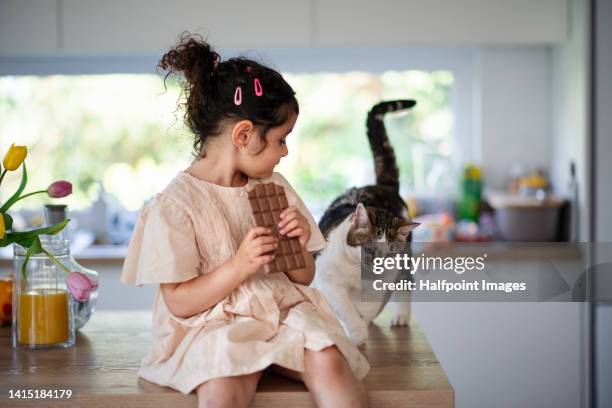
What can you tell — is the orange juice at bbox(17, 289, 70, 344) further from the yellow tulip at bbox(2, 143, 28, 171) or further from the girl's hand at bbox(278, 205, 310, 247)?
the girl's hand at bbox(278, 205, 310, 247)

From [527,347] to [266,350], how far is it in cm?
160

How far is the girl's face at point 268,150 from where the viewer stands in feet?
4.32

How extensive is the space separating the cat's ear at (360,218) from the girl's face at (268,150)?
29 centimetres

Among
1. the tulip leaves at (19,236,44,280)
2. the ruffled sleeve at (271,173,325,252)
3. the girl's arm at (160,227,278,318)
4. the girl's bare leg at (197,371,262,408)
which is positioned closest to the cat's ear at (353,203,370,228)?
the ruffled sleeve at (271,173,325,252)

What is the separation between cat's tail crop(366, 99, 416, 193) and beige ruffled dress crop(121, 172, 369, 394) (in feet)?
1.69

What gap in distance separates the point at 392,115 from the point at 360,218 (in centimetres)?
84

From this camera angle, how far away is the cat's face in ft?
5.20

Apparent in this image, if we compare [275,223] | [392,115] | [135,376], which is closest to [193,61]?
[275,223]

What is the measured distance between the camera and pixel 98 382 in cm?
126

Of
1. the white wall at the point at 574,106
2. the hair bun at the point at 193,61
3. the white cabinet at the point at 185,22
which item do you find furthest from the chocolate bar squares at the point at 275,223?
the white wall at the point at 574,106

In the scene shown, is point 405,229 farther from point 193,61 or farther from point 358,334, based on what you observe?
point 193,61

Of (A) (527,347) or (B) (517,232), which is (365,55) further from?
(A) (527,347)

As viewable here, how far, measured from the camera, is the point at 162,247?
1234 millimetres

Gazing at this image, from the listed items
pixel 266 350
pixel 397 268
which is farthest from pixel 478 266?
pixel 266 350
